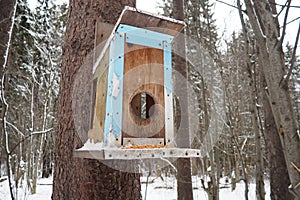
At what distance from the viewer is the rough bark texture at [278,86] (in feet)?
4.28

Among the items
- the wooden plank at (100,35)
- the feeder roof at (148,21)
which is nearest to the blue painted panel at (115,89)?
the feeder roof at (148,21)

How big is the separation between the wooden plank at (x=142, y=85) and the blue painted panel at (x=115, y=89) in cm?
4

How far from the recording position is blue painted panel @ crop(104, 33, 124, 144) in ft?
4.47

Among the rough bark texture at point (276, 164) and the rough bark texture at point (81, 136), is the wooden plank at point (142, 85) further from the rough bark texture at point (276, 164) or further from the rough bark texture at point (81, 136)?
Answer: the rough bark texture at point (276, 164)

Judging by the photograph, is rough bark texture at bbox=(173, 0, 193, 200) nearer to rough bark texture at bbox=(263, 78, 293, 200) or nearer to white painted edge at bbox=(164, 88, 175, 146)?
rough bark texture at bbox=(263, 78, 293, 200)

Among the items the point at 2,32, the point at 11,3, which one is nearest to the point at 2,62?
the point at 2,32

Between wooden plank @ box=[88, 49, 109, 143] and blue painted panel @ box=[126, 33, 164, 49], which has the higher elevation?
blue painted panel @ box=[126, 33, 164, 49]

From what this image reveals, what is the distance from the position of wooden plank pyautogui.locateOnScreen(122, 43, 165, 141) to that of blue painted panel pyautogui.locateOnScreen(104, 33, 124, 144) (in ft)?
0.12

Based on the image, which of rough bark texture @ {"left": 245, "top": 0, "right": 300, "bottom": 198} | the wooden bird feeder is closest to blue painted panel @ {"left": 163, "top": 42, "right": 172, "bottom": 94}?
the wooden bird feeder

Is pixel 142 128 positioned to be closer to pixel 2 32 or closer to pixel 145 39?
pixel 145 39

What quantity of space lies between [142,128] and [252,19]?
2.98 feet

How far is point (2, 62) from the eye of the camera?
320 centimetres

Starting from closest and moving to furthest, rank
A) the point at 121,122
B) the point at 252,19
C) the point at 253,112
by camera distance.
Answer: the point at 121,122 < the point at 252,19 < the point at 253,112

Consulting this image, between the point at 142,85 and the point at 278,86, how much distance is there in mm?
751
